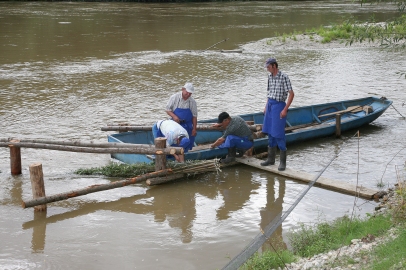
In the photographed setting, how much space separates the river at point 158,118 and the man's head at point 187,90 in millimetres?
1492

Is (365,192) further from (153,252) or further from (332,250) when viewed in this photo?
(153,252)

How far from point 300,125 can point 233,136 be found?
3.11 m

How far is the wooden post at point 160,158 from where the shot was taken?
9.10 meters

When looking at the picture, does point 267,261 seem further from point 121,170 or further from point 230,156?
point 230,156

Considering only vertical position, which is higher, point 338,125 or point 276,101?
point 276,101

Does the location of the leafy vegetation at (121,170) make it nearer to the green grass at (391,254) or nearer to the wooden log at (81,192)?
the wooden log at (81,192)

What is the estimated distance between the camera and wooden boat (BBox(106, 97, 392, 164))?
Answer: 1057 centimetres

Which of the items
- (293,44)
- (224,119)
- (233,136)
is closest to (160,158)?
(224,119)

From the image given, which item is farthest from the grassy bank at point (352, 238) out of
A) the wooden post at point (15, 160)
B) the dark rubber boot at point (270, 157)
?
the wooden post at point (15, 160)

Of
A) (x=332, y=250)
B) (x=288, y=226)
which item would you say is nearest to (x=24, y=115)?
(x=288, y=226)

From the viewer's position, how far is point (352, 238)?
268 inches

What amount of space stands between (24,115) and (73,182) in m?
5.65

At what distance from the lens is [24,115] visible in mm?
14680

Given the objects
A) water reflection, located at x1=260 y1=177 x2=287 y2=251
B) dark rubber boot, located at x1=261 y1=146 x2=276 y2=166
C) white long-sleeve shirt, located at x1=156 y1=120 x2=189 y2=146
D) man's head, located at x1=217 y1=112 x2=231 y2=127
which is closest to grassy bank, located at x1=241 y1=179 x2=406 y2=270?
water reflection, located at x1=260 y1=177 x2=287 y2=251
